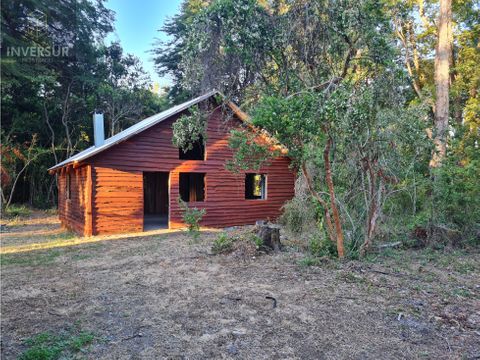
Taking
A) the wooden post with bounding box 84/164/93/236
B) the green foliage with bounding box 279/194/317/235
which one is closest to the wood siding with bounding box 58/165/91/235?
the wooden post with bounding box 84/164/93/236

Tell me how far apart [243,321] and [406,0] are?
17.8 metres

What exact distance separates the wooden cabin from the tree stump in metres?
3.66

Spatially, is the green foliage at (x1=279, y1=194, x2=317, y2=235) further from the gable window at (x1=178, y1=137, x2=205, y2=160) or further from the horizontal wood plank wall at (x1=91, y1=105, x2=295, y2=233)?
the gable window at (x1=178, y1=137, x2=205, y2=160)

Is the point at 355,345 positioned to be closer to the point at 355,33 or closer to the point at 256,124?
the point at 256,124

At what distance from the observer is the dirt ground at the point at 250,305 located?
11.3 feet

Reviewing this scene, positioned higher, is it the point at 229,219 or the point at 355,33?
the point at 355,33

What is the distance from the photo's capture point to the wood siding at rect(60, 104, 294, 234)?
422 inches

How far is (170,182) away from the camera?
11805 mm

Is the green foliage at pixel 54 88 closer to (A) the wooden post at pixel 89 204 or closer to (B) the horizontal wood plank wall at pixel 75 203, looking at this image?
(B) the horizontal wood plank wall at pixel 75 203

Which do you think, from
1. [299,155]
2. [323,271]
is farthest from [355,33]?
[323,271]

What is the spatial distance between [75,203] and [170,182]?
11.7 ft

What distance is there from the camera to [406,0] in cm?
1612

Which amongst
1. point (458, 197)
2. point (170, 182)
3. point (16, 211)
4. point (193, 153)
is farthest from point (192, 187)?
point (458, 197)

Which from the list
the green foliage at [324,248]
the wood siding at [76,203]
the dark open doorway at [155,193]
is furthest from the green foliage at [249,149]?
the dark open doorway at [155,193]
